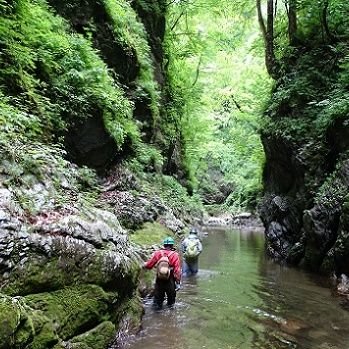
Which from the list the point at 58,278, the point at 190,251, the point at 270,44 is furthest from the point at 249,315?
the point at 270,44

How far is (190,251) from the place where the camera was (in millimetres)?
12953

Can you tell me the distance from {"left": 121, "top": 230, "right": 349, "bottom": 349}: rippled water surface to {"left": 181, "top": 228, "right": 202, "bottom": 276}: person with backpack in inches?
18.4

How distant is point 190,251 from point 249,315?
4078 mm

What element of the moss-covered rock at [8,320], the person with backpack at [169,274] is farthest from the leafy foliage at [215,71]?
the moss-covered rock at [8,320]

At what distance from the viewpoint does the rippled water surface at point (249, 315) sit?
7309mm

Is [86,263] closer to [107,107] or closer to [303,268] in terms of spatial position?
[107,107]

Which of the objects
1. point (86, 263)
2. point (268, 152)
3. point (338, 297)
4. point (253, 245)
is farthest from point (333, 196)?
point (253, 245)

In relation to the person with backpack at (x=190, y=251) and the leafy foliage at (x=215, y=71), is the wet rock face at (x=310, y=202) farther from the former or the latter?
the leafy foliage at (x=215, y=71)

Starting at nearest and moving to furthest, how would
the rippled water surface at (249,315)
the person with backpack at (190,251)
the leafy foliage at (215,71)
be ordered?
the rippled water surface at (249,315), the person with backpack at (190,251), the leafy foliage at (215,71)

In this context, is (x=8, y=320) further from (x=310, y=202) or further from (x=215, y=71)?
(x=215, y=71)

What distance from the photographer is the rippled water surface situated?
731cm

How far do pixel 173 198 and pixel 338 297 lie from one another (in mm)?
11346

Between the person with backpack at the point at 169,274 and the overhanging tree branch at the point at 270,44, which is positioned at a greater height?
the overhanging tree branch at the point at 270,44

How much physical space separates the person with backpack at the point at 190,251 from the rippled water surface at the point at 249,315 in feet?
1.53
